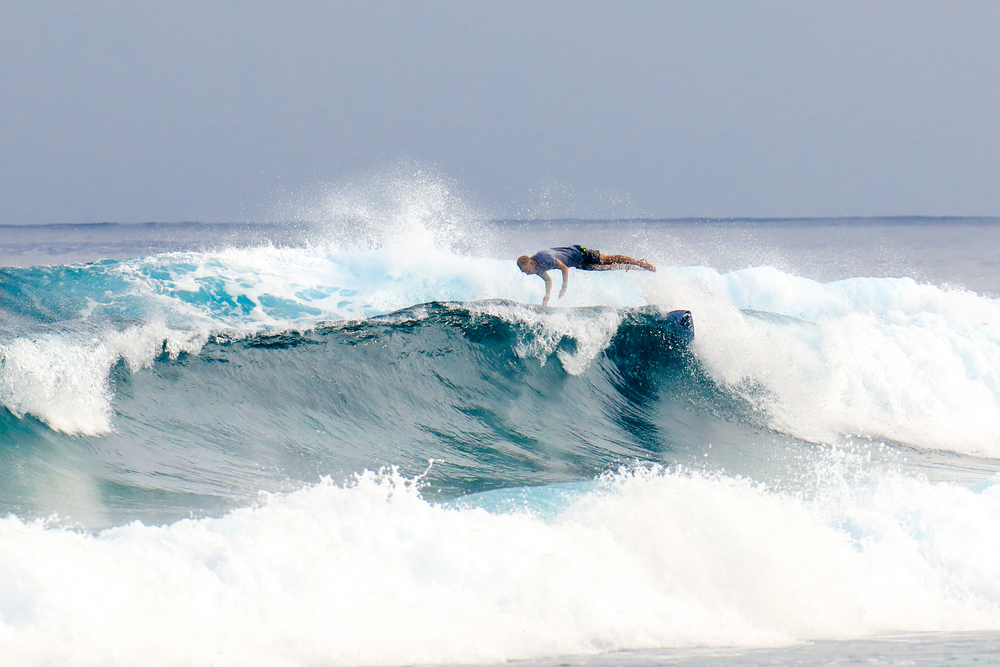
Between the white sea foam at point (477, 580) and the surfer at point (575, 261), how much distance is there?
354 cm

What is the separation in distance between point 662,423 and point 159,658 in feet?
19.4

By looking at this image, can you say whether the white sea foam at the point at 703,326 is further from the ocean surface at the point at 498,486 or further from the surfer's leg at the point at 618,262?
the surfer's leg at the point at 618,262

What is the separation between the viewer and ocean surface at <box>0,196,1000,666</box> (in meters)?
3.61

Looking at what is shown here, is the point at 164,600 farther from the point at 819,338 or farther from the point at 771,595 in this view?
the point at 819,338

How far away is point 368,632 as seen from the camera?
358 cm

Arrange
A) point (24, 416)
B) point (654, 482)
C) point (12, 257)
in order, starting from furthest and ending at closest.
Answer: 1. point (12, 257)
2. point (24, 416)
3. point (654, 482)

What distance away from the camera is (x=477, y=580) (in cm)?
403

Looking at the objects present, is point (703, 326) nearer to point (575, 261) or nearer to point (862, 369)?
point (575, 261)

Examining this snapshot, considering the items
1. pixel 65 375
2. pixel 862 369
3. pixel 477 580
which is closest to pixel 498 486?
pixel 477 580

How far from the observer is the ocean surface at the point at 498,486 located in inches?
142

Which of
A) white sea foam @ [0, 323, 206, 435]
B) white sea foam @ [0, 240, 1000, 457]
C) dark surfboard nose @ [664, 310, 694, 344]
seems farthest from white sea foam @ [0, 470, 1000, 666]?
dark surfboard nose @ [664, 310, 694, 344]

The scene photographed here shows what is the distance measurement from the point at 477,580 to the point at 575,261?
16.6ft

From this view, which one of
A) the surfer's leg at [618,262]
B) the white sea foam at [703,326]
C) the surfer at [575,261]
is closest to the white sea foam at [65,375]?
the white sea foam at [703,326]

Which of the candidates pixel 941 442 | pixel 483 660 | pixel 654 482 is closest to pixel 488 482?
pixel 654 482
